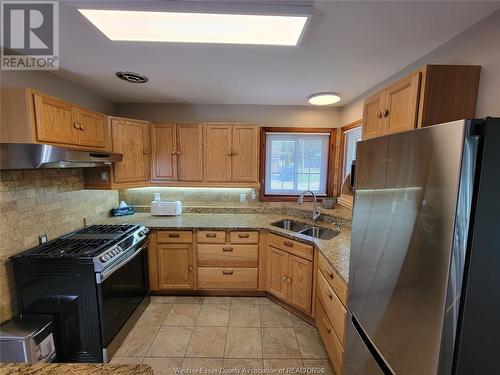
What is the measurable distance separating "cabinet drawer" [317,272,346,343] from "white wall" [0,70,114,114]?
2.85 m

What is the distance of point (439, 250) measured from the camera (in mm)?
780

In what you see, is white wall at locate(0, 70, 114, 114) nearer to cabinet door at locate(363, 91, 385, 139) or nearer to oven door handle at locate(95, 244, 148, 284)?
oven door handle at locate(95, 244, 148, 284)

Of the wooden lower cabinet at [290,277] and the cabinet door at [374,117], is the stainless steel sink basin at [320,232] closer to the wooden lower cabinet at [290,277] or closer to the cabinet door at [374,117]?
the wooden lower cabinet at [290,277]

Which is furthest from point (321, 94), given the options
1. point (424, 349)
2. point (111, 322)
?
point (111, 322)

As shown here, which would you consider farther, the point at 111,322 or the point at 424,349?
the point at 111,322

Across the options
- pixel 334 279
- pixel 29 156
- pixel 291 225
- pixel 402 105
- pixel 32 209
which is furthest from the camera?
pixel 291 225

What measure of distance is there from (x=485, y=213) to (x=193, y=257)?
8.29 ft

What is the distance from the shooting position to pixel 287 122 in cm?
317

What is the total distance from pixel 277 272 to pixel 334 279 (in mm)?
966

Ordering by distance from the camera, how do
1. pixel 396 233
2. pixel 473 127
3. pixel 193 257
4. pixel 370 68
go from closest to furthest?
pixel 473 127 < pixel 396 233 < pixel 370 68 < pixel 193 257

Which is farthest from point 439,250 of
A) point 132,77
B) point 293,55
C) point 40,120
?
point 132,77

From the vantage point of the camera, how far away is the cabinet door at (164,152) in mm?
2959

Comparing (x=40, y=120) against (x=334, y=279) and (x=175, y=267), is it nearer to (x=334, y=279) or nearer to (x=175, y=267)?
(x=175, y=267)

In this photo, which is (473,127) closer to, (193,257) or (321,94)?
(321,94)
